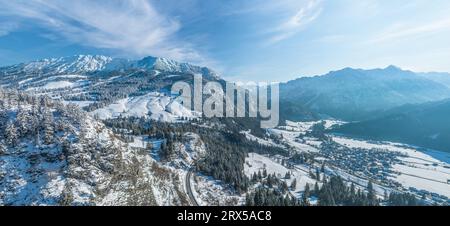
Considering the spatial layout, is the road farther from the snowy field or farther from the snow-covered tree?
the snowy field

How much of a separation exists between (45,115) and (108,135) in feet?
67.5

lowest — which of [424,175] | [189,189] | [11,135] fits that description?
[424,175]

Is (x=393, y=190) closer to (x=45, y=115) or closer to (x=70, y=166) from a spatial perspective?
(x=70, y=166)

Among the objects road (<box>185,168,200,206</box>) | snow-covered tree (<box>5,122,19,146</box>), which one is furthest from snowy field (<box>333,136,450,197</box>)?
snow-covered tree (<box>5,122,19,146</box>)

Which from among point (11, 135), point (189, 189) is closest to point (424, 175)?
point (189, 189)

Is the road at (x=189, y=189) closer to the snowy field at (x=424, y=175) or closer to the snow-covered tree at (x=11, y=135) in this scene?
the snow-covered tree at (x=11, y=135)

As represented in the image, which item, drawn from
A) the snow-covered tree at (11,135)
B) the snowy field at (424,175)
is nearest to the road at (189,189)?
the snow-covered tree at (11,135)

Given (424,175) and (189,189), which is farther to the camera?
(424,175)

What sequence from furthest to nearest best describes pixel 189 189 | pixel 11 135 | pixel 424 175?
pixel 424 175, pixel 189 189, pixel 11 135

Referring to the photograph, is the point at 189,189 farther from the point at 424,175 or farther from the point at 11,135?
the point at 424,175

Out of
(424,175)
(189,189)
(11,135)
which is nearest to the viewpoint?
(11,135)
